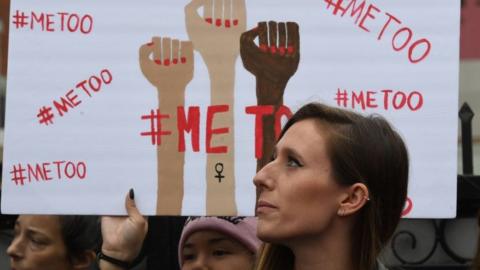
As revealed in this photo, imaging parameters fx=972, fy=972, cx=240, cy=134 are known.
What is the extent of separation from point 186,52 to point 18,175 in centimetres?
54

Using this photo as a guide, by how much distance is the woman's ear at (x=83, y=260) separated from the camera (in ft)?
10.7

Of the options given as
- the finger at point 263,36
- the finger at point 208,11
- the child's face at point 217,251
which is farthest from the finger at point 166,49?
the child's face at point 217,251

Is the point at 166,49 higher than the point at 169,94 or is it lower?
higher

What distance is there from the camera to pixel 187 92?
2561 millimetres

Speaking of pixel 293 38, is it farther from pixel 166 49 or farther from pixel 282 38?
pixel 166 49

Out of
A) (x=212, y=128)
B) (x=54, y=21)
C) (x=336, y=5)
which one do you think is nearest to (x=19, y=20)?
(x=54, y=21)

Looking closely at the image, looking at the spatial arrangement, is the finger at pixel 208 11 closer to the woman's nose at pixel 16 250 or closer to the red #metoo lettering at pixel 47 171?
the red #metoo lettering at pixel 47 171

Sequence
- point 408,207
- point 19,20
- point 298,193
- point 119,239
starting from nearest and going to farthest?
point 298,193 → point 408,207 → point 19,20 → point 119,239

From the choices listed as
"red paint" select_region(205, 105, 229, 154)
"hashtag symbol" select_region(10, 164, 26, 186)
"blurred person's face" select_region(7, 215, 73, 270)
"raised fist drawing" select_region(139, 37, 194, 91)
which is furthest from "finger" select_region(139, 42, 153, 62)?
"blurred person's face" select_region(7, 215, 73, 270)

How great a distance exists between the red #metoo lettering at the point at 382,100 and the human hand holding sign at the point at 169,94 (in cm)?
41

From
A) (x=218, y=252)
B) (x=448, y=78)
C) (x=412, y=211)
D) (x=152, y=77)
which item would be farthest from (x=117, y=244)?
(x=448, y=78)

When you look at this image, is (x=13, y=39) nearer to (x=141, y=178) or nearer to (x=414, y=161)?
(x=141, y=178)

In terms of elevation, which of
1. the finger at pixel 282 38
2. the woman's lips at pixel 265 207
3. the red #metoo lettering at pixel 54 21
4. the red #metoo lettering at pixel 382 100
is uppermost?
the red #metoo lettering at pixel 54 21

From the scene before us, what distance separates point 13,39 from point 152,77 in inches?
15.0
